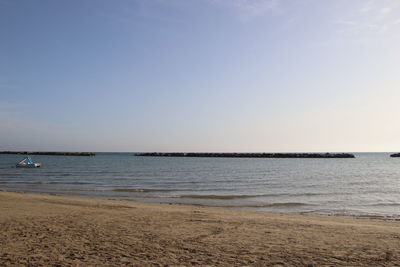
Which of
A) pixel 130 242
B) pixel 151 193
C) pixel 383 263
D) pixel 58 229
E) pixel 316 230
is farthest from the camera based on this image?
pixel 151 193

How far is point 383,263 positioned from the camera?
6973mm

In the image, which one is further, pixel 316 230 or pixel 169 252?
pixel 316 230

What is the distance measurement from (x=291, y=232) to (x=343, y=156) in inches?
4852

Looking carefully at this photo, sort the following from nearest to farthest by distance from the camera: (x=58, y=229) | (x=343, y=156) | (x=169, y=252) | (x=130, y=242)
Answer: (x=169, y=252) → (x=130, y=242) → (x=58, y=229) → (x=343, y=156)

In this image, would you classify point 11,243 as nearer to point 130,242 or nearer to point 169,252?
point 130,242

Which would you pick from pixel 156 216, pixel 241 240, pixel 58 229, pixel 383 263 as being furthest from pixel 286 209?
pixel 58 229

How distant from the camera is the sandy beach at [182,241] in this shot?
22.8 ft

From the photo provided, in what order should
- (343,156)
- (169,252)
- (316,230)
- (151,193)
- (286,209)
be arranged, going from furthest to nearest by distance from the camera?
1. (343,156)
2. (151,193)
3. (286,209)
4. (316,230)
5. (169,252)

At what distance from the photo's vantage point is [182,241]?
8.57m

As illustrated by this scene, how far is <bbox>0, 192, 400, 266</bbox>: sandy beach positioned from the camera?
695 centimetres

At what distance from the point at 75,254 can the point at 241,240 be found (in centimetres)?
432

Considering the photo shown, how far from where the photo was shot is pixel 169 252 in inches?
295

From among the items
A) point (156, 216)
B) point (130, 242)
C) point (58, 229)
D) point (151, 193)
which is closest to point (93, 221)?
point (58, 229)

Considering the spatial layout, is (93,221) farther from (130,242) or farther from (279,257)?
(279,257)
